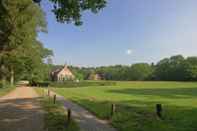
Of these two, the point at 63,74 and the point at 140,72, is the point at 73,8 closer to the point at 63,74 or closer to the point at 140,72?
the point at 63,74

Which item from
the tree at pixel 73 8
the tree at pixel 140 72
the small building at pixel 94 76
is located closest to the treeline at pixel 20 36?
the tree at pixel 73 8

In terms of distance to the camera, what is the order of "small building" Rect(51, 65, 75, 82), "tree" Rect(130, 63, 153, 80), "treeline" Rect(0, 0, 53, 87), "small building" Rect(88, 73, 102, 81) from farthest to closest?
"small building" Rect(88, 73, 102, 81)
"tree" Rect(130, 63, 153, 80)
"small building" Rect(51, 65, 75, 82)
"treeline" Rect(0, 0, 53, 87)

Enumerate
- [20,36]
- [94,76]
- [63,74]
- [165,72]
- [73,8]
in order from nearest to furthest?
[73,8]
[20,36]
[63,74]
[165,72]
[94,76]

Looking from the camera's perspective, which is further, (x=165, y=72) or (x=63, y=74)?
(x=165, y=72)

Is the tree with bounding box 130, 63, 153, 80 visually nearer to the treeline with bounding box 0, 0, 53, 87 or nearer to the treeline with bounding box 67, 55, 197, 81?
the treeline with bounding box 67, 55, 197, 81

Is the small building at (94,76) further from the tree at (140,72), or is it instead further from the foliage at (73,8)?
the foliage at (73,8)

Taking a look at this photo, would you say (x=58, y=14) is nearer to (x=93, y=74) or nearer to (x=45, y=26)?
(x=45, y=26)

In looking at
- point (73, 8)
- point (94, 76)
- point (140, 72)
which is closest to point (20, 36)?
point (73, 8)

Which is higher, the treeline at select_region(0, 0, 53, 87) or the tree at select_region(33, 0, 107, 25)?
the treeline at select_region(0, 0, 53, 87)

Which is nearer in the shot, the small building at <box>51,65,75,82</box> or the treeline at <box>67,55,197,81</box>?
the treeline at <box>67,55,197,81</box>

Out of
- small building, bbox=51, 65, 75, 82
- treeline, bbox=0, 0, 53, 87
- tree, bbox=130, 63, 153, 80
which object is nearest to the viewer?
treeline, bbox=0, 0, 53, 87

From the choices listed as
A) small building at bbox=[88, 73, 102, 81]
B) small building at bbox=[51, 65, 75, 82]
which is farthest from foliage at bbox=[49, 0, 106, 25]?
small building at bbox=[88, 73, 102, 81]

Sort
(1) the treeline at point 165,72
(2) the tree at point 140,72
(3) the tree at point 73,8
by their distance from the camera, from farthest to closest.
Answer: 1. (2) the tree at point 140,72
2. (1) the treeline at point 165,72
3. (3) the tree at point 73,8

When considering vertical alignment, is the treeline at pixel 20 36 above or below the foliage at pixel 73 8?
above
